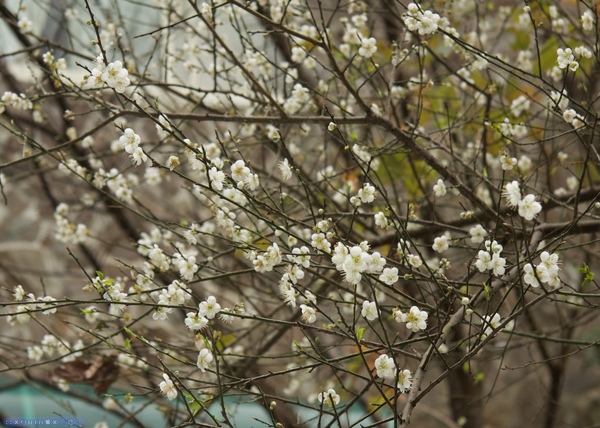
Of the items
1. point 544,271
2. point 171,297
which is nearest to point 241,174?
point 171,297

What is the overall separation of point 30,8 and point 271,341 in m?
3.45

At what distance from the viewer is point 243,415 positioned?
4.88m

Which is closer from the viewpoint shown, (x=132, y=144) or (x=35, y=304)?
(x=132, y=144)

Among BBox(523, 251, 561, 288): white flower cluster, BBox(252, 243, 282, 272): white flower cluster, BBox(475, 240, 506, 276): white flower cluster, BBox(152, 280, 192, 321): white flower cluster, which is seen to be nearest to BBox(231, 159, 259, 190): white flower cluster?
BBox(252, 243, 282, 272): white flower cluster

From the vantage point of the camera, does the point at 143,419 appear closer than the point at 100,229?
Yes

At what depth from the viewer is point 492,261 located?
6.80 ft

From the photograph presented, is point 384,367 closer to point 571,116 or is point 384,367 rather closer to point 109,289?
point 109,289

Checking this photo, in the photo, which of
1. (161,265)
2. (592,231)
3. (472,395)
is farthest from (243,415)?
(592,231)

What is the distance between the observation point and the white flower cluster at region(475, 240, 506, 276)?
2.05 m

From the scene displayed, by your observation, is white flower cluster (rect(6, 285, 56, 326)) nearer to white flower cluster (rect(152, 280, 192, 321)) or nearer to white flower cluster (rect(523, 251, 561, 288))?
white flower cluster (rect(152, 280, 192, 321))

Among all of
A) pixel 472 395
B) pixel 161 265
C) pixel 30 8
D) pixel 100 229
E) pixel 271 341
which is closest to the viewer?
pixel 161 265

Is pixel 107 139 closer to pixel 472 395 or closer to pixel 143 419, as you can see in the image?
pixel 143 419

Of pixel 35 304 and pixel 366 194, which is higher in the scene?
pixel 366 194

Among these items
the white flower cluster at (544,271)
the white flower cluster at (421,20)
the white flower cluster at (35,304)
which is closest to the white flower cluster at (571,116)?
the white flower cluster at (421,20)
